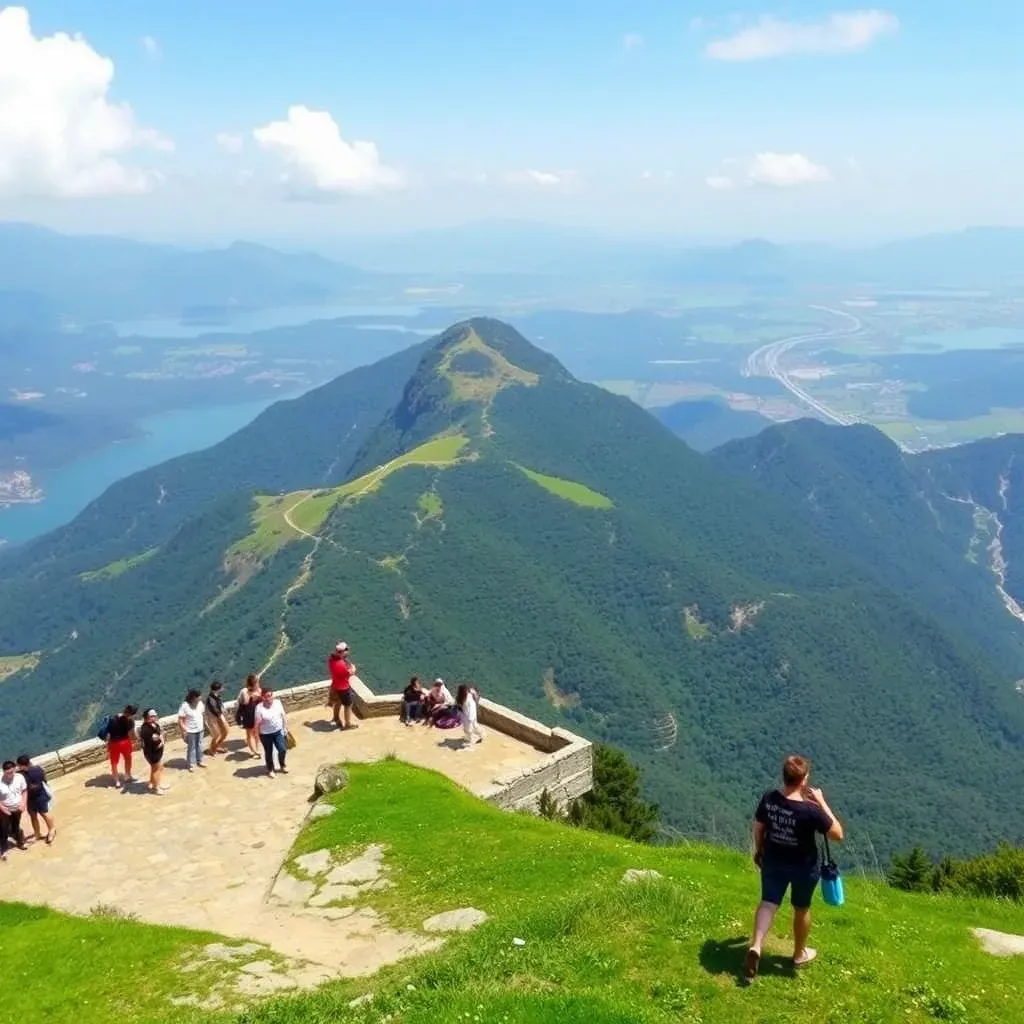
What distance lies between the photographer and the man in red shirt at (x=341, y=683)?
25922mm

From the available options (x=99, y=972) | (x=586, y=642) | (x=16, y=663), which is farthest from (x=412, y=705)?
(x=16, y=663)

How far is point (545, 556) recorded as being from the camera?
167 meters

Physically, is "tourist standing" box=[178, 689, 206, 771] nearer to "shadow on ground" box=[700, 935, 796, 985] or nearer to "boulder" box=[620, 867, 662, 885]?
"boulder" box=[620, 867, 662, 885]

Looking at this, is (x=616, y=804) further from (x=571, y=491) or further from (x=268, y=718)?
(x=571, y=491)

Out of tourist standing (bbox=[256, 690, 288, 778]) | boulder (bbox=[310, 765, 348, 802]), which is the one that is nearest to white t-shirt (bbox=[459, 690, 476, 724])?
boulder (bbox=[310, 765, 348, 802])

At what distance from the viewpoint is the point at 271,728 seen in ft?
74.6

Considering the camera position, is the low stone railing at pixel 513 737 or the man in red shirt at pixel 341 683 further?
the man in red shirt at pixel 341 683

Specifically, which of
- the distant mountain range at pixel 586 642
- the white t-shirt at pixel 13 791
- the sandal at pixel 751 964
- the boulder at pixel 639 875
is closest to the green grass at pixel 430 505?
the distant mountain range at pixel 586 642

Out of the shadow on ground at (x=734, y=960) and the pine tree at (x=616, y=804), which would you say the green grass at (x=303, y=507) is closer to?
the pine tree at (x=616, y=804)

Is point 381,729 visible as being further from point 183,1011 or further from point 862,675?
point 862,675

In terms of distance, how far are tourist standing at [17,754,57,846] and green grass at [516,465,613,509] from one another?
16133 cm

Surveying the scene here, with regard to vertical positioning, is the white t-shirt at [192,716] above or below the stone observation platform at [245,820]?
above

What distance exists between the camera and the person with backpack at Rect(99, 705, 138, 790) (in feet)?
73.2

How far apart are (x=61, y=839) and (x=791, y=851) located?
16.8m
